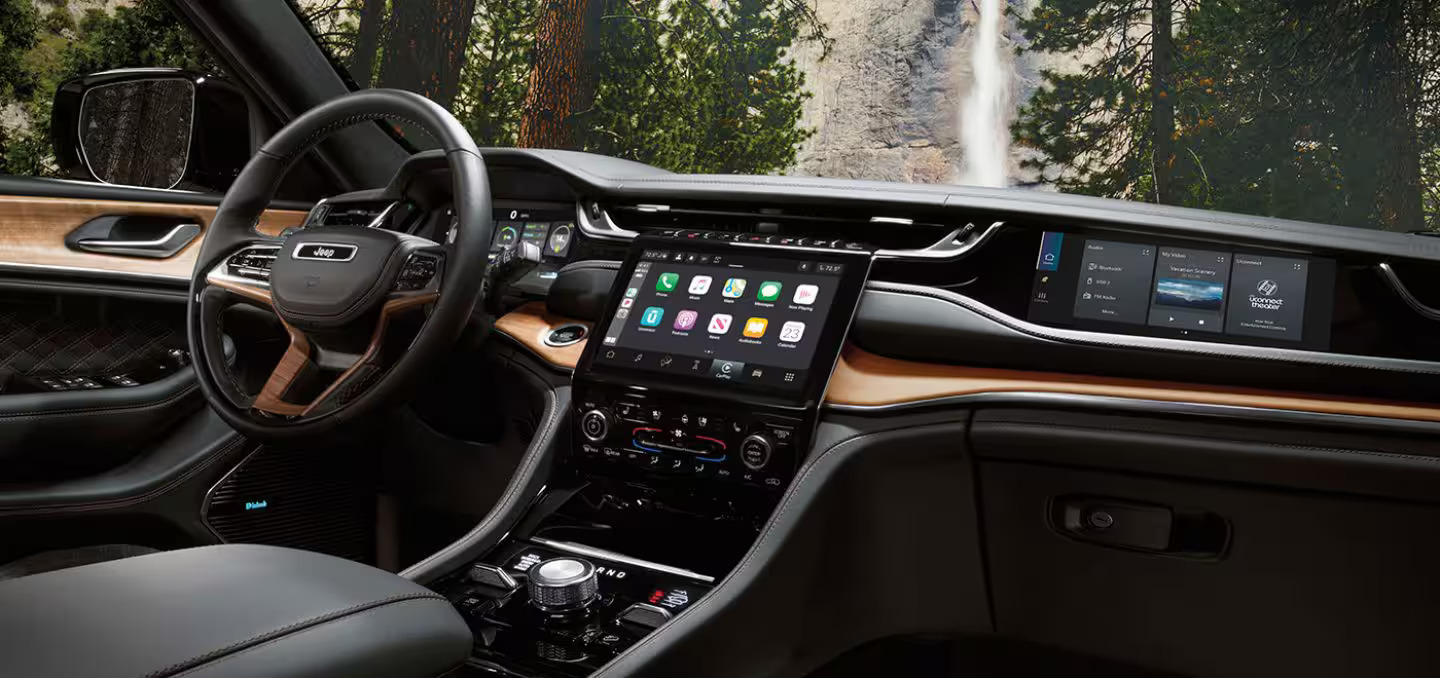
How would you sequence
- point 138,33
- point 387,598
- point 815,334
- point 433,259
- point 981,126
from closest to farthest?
point 387,598, point 815,334, point 433,259, point 138,33, point 981,126

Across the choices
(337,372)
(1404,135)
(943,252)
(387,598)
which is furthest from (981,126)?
(387,598)

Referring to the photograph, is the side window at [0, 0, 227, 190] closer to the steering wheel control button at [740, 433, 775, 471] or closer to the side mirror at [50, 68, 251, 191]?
the side mirror at [50, 68, 251, 191]

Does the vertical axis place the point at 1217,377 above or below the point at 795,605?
above

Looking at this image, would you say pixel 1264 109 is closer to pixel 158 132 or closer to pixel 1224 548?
pixel 1224 548

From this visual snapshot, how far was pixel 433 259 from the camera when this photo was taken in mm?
1469

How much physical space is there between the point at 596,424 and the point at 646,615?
337 mm

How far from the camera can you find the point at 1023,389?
1.18 m

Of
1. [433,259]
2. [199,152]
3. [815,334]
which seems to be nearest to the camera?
[815,334]

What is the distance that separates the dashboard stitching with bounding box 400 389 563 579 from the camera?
4.09ft

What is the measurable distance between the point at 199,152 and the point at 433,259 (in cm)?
110

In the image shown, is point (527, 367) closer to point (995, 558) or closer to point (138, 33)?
point (995, 558)

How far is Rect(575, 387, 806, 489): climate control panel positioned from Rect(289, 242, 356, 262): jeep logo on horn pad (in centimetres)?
42

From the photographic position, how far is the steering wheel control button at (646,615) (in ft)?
3.63

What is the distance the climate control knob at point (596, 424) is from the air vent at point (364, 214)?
68 centimetres
